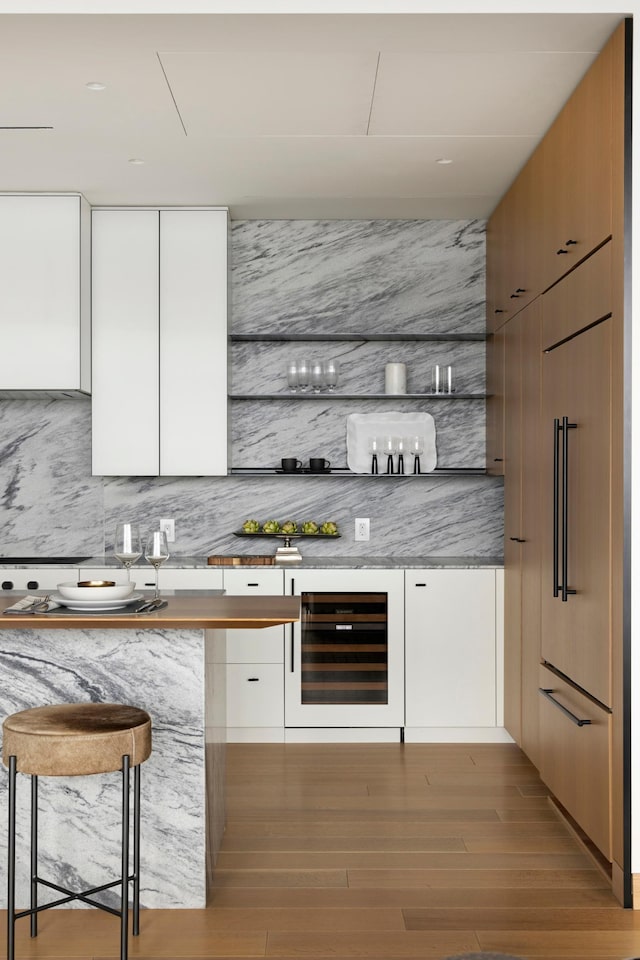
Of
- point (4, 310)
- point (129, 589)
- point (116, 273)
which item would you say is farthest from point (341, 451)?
point (129, 589)

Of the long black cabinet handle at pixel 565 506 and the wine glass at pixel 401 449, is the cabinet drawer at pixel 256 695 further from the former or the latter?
the long black cabinet handle at pixel 565 506

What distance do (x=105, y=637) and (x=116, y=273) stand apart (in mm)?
2598

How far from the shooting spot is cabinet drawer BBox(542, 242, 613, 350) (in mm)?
2953

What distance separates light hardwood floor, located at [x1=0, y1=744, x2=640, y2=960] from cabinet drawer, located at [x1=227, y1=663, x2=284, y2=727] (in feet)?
1.40

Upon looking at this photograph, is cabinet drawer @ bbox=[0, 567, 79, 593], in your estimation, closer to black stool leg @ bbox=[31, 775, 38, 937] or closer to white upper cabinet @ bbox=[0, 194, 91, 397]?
white upper cabinet @ bbox=[0, 194, 91, 397]

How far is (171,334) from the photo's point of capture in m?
4.81

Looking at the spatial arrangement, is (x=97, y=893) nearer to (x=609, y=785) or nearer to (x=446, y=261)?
(x=609, y=785)

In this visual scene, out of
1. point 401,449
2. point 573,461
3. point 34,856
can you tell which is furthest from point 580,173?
point 34,856

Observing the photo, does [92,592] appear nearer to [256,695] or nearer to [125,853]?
[125,853]

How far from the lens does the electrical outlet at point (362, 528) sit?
5.16m

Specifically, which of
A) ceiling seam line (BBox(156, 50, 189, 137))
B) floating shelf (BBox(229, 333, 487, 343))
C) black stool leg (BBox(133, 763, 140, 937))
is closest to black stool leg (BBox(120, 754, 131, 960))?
black stool leg (BBox(133, 763, 140, 937))

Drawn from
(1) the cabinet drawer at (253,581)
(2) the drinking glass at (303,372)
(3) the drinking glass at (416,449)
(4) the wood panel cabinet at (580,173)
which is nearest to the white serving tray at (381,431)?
(3) the drinking glass at (416,449)

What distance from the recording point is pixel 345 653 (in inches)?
179

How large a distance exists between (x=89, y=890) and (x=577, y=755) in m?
1.73
